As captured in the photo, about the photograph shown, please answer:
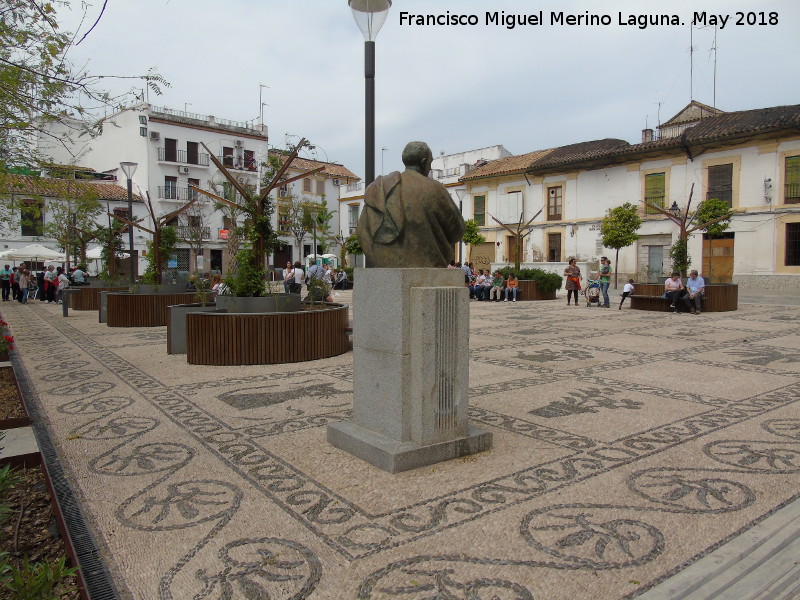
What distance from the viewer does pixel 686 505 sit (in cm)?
291

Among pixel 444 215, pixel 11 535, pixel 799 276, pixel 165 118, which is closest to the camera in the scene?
pixel 11 535

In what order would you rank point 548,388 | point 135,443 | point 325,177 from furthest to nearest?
point 325,177 < point 548,388 < point 135,443

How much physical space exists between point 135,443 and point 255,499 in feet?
4.64

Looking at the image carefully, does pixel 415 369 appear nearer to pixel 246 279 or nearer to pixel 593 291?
pixel 246 279

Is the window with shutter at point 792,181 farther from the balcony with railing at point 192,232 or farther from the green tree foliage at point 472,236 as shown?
the balcony with railing at point 192,232

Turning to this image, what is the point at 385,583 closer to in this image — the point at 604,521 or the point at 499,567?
the point at 499,567

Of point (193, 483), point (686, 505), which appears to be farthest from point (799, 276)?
point (193, 483)

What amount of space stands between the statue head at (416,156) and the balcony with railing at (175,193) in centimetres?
3433

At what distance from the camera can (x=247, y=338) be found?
7.00 metres

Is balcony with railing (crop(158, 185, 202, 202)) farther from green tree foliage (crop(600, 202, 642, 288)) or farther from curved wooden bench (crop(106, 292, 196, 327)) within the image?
curved wooden bench (crop(106, 292, 196, 327))

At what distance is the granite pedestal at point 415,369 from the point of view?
3455 millimetres

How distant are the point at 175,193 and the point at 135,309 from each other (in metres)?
27.6

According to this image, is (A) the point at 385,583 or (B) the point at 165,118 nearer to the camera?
(A) the point at 385,583

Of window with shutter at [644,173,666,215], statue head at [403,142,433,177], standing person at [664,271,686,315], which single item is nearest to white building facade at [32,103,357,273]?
window with shutter at [644,173,666,215]
